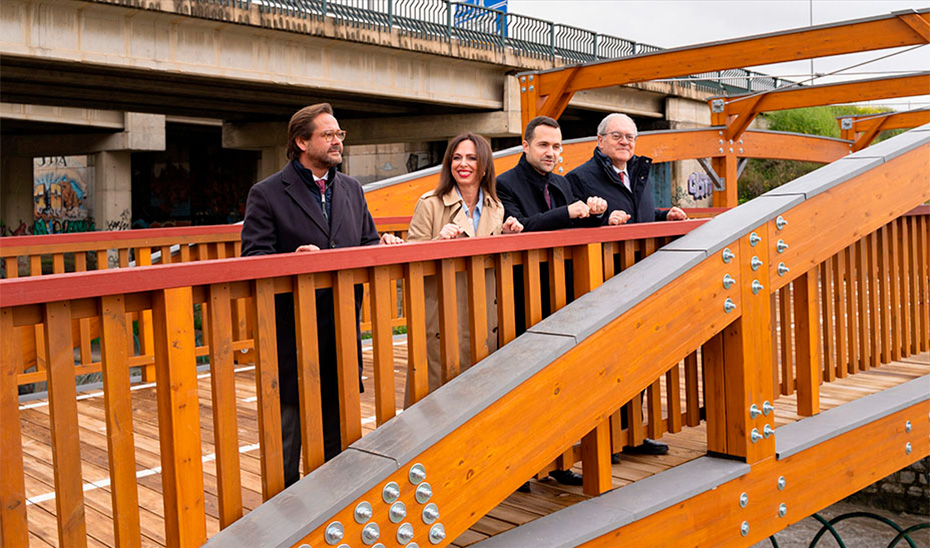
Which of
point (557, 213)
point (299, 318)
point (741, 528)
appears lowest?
point (741, 528)

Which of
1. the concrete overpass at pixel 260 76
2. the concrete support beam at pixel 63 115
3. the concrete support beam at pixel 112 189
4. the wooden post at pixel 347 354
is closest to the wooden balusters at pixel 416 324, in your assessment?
the wooden post at pixel 347 354

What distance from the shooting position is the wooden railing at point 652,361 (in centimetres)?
284

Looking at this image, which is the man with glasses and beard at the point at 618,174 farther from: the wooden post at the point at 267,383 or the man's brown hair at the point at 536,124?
the wooden post at the point at 267,383

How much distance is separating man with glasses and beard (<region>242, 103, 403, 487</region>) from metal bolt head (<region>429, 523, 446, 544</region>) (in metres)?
0.72

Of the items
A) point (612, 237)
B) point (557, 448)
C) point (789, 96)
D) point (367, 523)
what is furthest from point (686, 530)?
point (789, 96)

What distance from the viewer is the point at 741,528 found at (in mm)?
4016

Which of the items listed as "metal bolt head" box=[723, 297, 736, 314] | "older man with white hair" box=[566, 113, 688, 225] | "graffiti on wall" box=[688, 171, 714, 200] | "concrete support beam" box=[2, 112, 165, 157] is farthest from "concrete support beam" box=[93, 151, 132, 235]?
"metal bolt head" box=[723, 297, 736, 314]

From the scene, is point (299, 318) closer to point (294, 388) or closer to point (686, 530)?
point (294, 388)

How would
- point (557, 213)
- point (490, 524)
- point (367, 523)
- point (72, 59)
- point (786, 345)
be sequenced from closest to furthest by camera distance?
point (367, 523) < point (490, 524) < point (557, 213) < point (786, 345) < point (72, 59)

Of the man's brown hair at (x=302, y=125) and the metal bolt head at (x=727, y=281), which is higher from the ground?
the man's brown hair at (x=302, y=125)

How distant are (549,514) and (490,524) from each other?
24 cm

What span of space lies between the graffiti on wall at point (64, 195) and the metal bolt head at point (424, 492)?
37.8 metres

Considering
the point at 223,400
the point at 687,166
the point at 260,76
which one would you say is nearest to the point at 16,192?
the point at 260,76

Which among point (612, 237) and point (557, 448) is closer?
point (557, 448)
